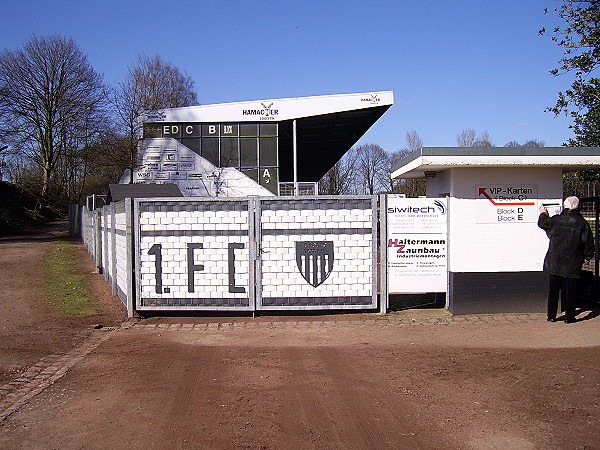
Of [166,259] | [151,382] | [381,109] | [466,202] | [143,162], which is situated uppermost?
[381,109]

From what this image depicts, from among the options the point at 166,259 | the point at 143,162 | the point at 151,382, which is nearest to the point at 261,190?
the point at 143,162

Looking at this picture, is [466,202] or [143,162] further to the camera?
[143,162]

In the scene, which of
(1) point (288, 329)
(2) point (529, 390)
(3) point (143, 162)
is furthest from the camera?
(3) point (143, 162)

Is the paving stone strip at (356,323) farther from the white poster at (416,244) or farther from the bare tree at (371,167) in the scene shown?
the bare tree at (371,167)

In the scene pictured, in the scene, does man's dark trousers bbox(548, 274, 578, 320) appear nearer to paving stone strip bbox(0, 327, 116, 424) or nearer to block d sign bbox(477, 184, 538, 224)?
block d sign bbox(477, 184, 538, 224)

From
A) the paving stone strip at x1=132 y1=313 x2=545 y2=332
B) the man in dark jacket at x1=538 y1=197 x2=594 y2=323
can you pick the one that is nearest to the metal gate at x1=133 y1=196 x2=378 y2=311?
the paving stone strip at x1=132 y1=313 x2=545 y2=332

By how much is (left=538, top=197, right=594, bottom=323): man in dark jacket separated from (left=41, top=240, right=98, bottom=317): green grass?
7.64 meters

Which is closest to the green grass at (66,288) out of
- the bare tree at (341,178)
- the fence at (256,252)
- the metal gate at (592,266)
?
the fence at (256,252)

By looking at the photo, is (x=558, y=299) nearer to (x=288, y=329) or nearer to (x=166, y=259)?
(x=288, y=329)

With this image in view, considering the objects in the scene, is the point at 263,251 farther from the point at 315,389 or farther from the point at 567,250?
the point at 567,250

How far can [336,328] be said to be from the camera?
8.86 metres

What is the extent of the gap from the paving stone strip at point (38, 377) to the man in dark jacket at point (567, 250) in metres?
6.70

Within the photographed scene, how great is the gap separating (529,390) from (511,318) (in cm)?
367

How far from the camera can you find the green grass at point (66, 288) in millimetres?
10727
